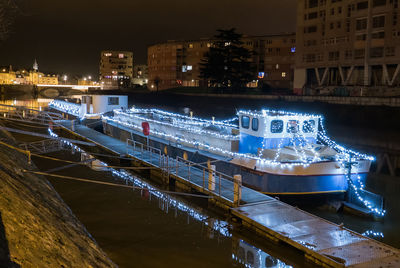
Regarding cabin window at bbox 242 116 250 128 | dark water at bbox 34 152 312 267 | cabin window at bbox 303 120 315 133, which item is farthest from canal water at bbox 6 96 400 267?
cabin window at bbox 242 116 250 128

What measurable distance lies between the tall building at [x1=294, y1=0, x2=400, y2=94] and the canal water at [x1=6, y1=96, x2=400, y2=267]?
41184 mm

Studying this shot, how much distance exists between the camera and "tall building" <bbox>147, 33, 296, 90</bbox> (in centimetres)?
8470

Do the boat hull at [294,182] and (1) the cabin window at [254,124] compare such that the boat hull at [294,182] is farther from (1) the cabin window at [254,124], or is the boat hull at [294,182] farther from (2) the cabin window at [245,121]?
(2) the cabin window at [245,121]

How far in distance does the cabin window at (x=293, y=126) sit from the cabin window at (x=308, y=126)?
1.55 ft

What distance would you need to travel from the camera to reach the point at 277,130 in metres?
16.5

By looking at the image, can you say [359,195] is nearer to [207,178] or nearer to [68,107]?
[207,178]

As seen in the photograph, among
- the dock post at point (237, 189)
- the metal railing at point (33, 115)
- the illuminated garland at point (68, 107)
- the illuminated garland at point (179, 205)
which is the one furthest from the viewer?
the illuminated garland at point (68, 107)

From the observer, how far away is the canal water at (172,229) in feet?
33.8

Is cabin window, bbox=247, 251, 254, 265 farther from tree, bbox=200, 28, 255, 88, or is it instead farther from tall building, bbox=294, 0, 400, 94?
tree, bbox=200, 28, 255, 88

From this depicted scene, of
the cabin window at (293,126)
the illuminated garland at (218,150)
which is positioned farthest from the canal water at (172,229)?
the cabin window at (293,126)

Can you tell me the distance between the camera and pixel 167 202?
1520cm

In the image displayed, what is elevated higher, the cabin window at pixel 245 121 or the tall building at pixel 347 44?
the tall building at pixel 347 44

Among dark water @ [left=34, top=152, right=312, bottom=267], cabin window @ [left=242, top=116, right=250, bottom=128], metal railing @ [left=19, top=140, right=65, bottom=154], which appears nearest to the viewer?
dark water @ [left=34, top=152, right=312, bottom=267]

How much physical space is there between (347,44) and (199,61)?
1972 inches
